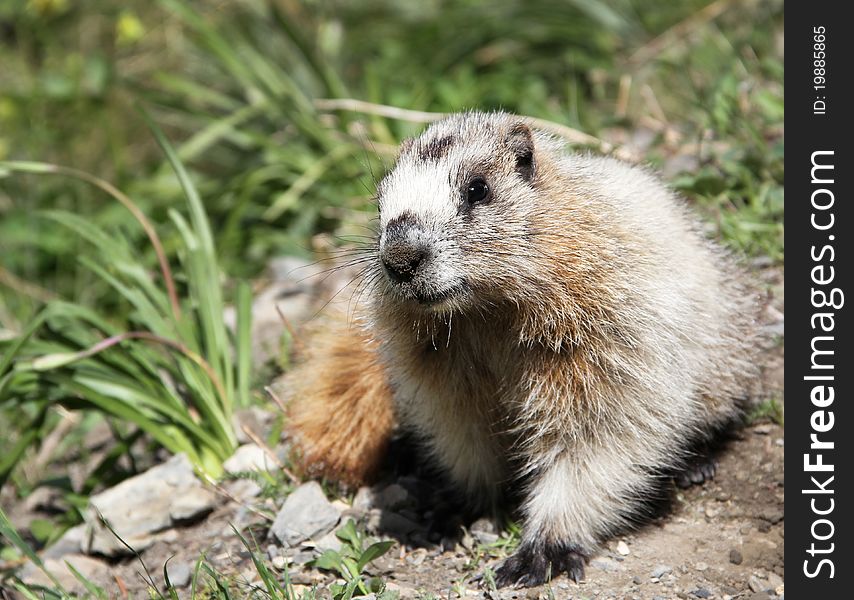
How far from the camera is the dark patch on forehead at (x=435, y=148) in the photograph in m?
3.95

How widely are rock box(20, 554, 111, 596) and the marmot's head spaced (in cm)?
225

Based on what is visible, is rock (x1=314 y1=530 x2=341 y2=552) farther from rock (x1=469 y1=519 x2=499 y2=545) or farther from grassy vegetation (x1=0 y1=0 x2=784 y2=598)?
rock (x1=469 y1=519 x2=499 y2=545)

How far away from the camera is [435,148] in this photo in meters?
3.99

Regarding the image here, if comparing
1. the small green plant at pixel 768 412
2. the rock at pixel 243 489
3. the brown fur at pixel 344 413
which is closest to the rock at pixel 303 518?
the brown fur at pixel 344 413

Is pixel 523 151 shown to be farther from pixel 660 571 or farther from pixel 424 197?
pixel 660 571

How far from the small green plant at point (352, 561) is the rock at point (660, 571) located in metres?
1.07

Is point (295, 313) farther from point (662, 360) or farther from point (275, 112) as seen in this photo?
point (662, 360)

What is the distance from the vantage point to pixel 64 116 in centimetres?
926

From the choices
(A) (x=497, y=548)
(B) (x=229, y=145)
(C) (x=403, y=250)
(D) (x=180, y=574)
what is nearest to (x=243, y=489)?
(D) (x=180, y=574)

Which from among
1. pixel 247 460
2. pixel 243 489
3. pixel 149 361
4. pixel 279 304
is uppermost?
pixel 279 304

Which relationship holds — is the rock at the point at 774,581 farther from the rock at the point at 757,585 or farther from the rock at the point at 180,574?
the rock at the point at 180,574

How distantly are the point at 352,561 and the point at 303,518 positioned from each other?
0.41 meters

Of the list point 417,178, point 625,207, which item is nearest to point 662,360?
point 625,207

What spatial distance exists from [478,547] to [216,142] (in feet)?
17.0
